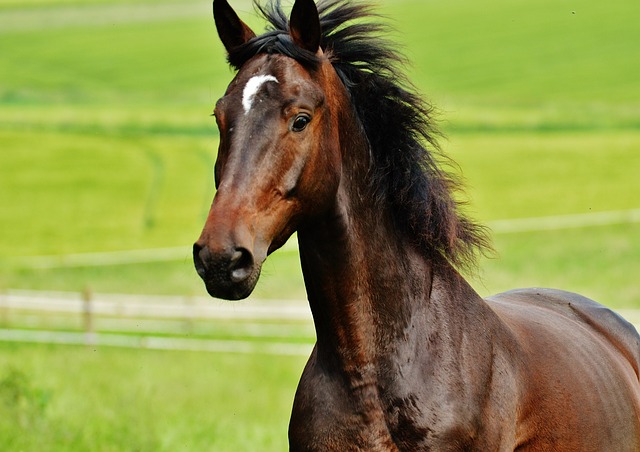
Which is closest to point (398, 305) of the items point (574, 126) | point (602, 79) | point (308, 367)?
point (308, 367)

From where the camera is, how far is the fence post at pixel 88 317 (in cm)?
1664

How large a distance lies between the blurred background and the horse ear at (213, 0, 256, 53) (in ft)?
2.54

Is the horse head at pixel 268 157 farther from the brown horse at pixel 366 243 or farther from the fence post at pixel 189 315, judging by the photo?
the fence post at pixel 189 315

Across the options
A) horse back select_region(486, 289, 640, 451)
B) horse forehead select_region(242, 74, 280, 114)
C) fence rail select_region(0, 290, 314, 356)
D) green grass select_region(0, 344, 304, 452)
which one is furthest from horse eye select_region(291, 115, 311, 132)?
fence rail select_region(0, 290, 314, 356)

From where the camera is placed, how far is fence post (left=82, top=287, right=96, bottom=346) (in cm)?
1664

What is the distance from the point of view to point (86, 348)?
16.6 meters

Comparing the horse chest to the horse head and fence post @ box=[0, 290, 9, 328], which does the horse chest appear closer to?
the horse head

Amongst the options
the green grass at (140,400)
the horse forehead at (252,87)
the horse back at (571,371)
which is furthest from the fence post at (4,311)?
the horse forehead at (252,87)

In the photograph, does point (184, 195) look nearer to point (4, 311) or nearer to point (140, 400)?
point (4, 311)

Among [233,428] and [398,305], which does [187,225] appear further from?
[398,305]

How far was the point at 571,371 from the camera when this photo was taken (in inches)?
189

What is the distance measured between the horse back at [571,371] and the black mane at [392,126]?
1.89 ft

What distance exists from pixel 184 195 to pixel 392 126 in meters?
30.0

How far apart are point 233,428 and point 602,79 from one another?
1543 inches
